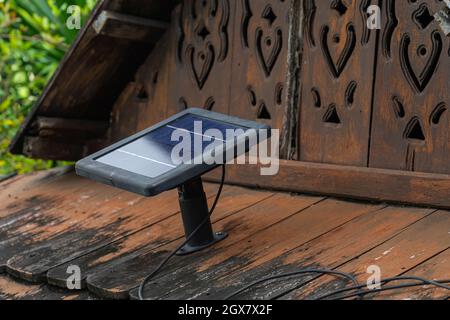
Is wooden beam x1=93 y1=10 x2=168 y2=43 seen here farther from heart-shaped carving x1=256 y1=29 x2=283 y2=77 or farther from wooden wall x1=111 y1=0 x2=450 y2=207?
heart-shaped carving x1=256 y1=29 x2=283 y2=77

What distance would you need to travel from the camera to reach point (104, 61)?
201 inches

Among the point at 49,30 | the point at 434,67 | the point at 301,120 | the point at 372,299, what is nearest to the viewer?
the point at 372,299

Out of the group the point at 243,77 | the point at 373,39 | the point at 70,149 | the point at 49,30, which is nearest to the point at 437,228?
the point at 373,39

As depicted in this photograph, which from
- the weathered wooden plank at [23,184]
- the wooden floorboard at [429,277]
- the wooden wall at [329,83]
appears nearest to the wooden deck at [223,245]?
the wooden floorboard at [429,277]

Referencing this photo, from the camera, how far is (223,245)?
3.87m

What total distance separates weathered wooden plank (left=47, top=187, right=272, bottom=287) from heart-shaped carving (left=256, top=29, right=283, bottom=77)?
631mm

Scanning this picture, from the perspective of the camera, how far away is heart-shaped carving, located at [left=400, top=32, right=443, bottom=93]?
376 centimetres

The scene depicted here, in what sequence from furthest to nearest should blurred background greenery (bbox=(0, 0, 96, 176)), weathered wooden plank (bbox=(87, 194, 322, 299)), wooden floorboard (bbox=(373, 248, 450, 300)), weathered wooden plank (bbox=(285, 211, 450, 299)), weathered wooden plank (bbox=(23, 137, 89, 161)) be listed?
blurred background greenery (bbox=(0, 0, 96, 176)) → weathered wooden plank (bbox=(23, 137, 89, 161)) → weathered wooden plank (bbox=(87, 194, 322, 299)) → weathered wooden plank (bbox=(285, 211, 450, 299)) → wooden floorboard (bbox=(373, 248, 450, 300))

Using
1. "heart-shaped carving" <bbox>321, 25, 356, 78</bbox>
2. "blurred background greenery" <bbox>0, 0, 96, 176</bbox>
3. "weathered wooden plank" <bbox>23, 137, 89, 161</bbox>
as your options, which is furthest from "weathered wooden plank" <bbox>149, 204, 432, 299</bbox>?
"blurred background greenery" <bbox>0, 0, 96, 176</bbox>

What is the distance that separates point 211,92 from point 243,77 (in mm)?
266

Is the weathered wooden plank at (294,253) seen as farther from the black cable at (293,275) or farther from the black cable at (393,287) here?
the black cable at (393,287)

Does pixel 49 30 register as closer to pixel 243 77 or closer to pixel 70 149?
pixel 70 149

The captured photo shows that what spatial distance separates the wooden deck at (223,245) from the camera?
334cm

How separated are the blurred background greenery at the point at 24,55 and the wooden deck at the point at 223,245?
4023 millimetres
